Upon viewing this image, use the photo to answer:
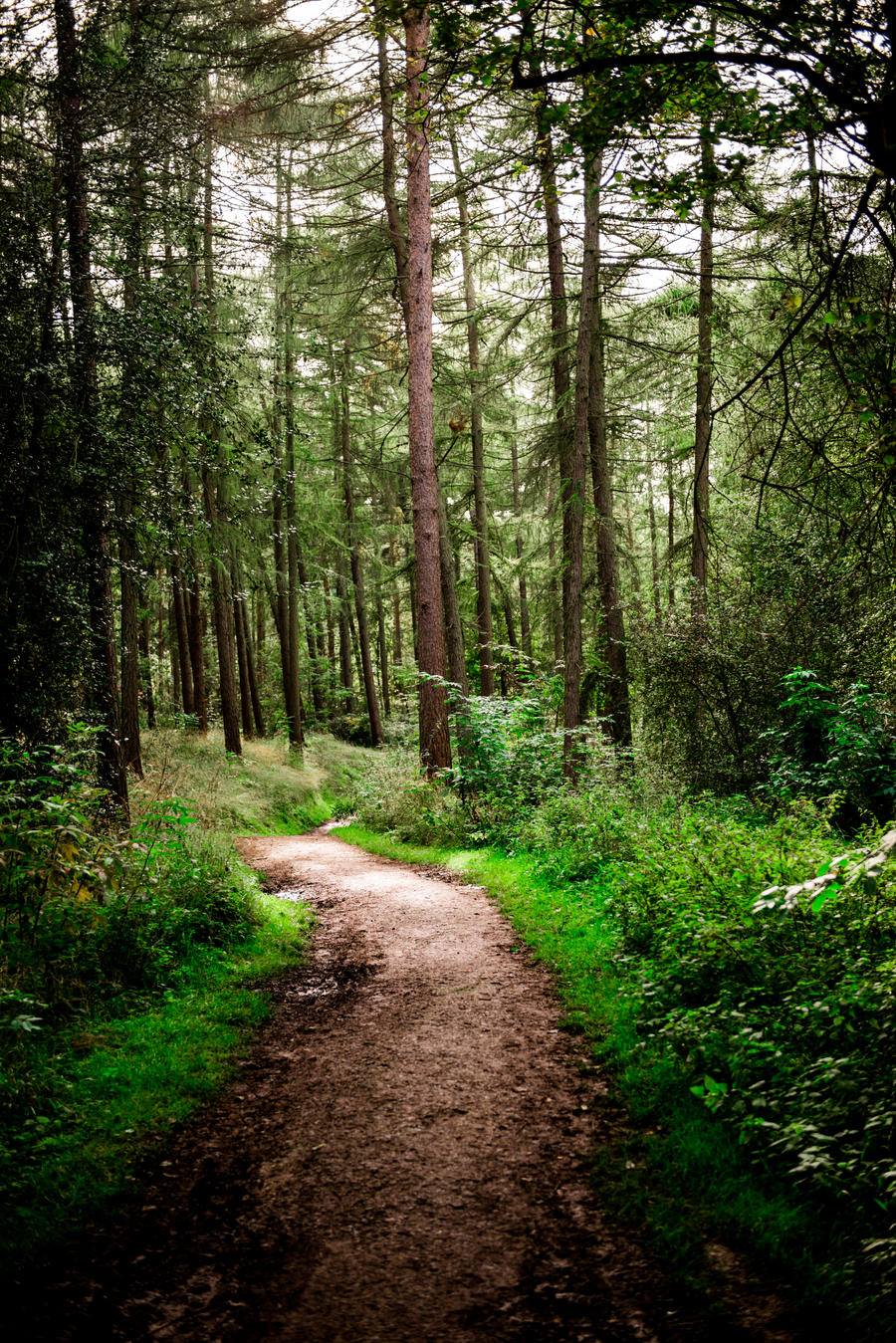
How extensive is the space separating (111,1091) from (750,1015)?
12.2ft

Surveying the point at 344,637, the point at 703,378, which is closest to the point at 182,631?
the point at 344,637

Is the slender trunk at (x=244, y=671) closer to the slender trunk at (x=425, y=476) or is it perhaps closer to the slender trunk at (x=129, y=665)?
the slender trunk at (x=129, y=665)

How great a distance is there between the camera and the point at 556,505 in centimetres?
1520

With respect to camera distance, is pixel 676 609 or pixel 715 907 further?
pixel 676 609

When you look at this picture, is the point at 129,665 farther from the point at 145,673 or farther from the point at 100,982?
the point at 145,673

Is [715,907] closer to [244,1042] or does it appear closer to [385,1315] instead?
[385,1315]

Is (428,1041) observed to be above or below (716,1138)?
below

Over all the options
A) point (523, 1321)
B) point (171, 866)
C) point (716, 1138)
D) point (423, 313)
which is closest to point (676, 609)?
point (423, 313)

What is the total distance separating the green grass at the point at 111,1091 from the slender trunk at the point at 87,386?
3.02 m

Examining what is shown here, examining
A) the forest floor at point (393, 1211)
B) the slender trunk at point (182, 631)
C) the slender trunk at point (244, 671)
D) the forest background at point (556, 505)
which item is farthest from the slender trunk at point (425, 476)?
the slender trunk at point (244, 671)

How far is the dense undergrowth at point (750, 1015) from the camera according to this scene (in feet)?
9.61

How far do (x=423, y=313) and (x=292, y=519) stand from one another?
30.9 feet

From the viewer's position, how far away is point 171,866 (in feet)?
23.8

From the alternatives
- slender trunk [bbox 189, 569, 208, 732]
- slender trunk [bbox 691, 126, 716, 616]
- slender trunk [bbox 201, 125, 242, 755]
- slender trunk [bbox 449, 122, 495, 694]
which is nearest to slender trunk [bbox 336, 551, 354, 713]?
slender trunk [bbox 449, 122, 495, 694]
